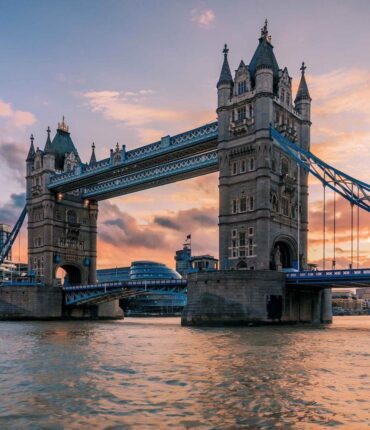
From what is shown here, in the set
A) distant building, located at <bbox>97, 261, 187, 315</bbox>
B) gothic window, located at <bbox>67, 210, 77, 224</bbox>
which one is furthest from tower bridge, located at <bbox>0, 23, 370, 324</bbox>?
distant building, located at <bbox>97, 261, 187, 315</bbox>

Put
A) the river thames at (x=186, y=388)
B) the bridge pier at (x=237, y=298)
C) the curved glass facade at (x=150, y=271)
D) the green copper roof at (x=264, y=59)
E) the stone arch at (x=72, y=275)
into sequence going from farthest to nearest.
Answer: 1. the curved glass facade at (x=150, y=271)
2. the stone arch at (x=72, y=275)
3. the green copper roof at (x=264, y=59)
4. the bridge pier at (x=237, y=298)
5. the river thames at (x=186, y=388)

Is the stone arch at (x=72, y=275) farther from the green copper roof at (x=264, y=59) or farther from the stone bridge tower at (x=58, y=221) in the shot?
the green copper roof at (x=264, y=59)

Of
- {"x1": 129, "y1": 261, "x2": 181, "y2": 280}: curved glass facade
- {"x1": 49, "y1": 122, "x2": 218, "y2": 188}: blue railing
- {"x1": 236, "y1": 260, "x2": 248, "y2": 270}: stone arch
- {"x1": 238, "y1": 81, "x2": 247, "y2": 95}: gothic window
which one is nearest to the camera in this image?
{"x1": 236, "y1": 260, "x2": 248, "y2": 270}: stone arch

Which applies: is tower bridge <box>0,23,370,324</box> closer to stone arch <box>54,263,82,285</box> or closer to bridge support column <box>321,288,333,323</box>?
bridge support column <box>321,288,333,323</box>

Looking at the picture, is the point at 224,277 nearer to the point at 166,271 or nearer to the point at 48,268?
the point at 48,268

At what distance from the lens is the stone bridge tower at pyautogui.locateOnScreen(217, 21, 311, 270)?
63.6 m

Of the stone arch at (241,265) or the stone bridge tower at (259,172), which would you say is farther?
the stone arch at (241,265)

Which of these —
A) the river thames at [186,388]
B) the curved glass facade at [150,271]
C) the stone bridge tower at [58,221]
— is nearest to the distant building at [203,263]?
the stone bridge tower at [58,221]

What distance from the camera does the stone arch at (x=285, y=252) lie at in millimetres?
65606

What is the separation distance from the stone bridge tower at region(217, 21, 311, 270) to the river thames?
32900mm

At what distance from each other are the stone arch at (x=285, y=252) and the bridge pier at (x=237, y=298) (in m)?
6.55

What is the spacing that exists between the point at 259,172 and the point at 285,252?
480 inches

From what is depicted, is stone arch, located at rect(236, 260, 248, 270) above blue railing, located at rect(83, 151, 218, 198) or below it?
below

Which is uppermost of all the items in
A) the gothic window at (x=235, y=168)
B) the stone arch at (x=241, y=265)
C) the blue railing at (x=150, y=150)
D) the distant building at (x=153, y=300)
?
the blue railing at (x=150, y=150)
